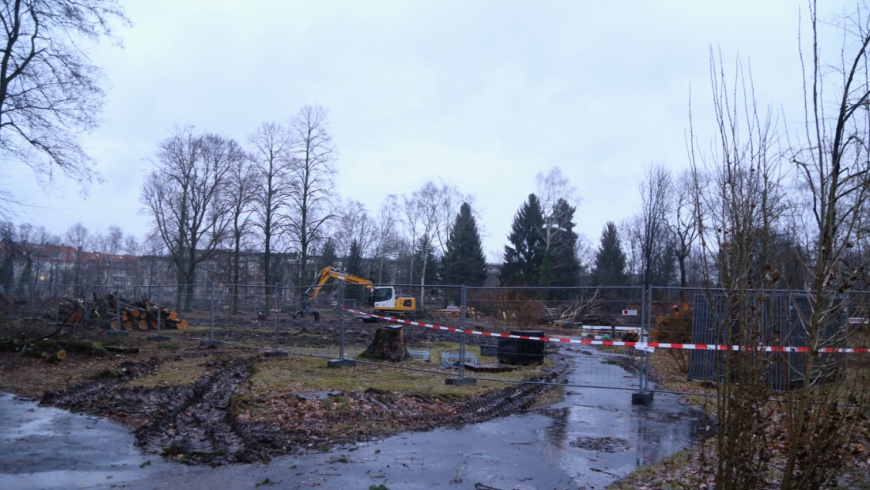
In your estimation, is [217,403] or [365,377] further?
[365,377]

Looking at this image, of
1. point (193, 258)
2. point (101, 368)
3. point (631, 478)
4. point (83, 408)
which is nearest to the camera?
point (631, 478)

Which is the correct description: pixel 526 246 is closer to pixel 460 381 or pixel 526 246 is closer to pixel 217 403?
pixel 460 381

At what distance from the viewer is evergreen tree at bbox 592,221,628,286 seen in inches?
2364

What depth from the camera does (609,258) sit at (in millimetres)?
61406

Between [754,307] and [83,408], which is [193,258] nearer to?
[83,408]

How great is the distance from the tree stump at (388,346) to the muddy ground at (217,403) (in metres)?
3.07

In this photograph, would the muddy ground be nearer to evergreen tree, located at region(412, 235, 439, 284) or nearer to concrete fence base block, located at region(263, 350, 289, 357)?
concrete fence base block, located at region(263, 350, 289, 357)

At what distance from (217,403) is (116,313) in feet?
53.5

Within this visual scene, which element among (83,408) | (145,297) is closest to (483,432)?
(83,408)

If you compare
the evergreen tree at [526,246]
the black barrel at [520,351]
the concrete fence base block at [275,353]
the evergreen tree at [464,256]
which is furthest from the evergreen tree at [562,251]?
the concrete fence base block at [275,353]

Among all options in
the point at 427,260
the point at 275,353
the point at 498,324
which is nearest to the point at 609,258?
the point at 427,260

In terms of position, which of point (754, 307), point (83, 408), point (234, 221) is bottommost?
point (83, 408)

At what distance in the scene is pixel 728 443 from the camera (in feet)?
13.8

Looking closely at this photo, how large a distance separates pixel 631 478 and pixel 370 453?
298 centimetres
